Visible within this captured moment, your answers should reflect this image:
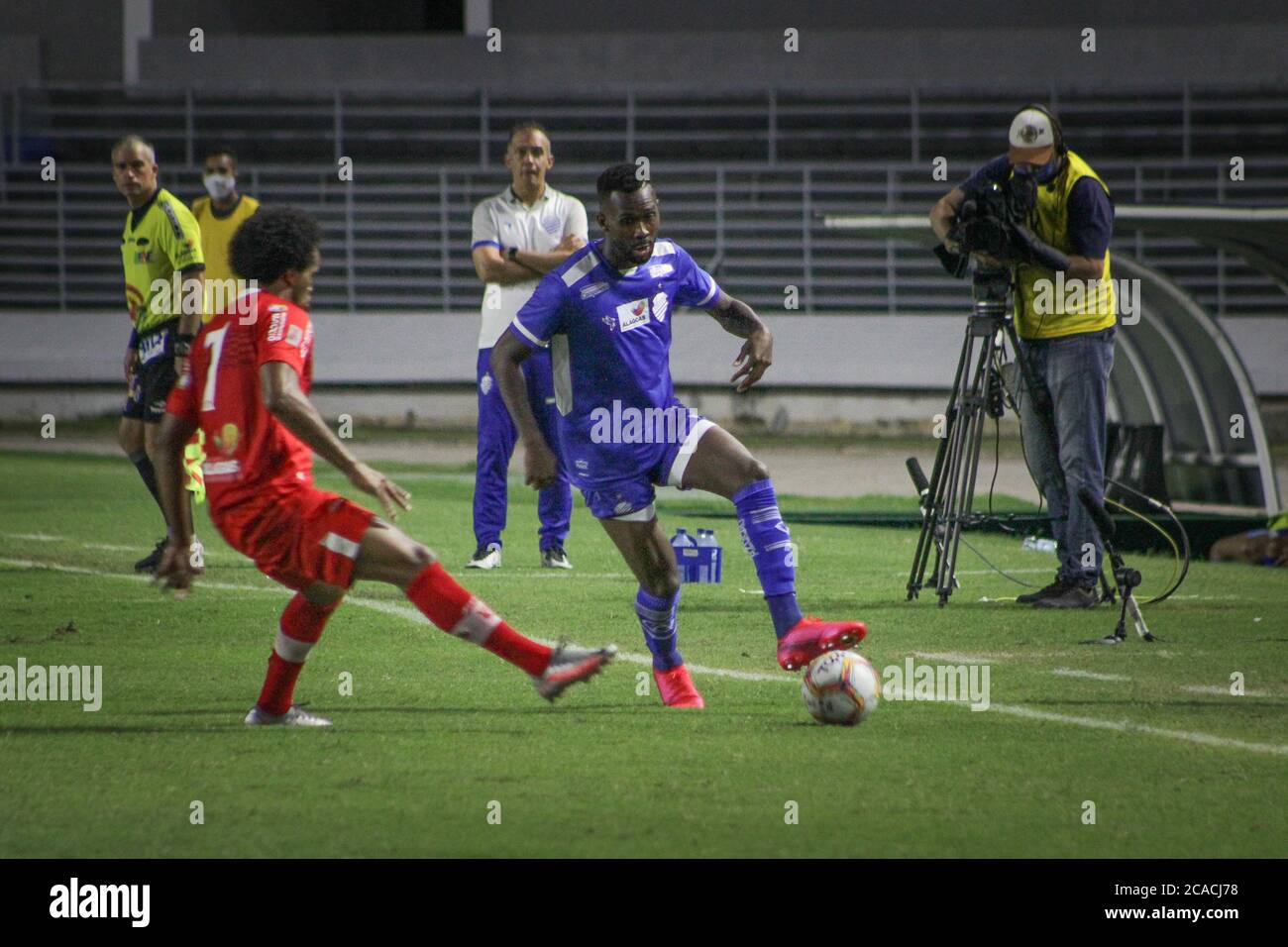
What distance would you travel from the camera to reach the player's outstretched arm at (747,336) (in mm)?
6789

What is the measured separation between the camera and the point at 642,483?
6406 millimetres

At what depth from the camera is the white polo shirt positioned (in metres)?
10.1

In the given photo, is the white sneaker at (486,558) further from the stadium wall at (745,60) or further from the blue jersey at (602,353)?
the stadium wall at (745,60)

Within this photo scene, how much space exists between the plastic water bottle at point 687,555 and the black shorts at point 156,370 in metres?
2.94

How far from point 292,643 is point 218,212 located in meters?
7.56

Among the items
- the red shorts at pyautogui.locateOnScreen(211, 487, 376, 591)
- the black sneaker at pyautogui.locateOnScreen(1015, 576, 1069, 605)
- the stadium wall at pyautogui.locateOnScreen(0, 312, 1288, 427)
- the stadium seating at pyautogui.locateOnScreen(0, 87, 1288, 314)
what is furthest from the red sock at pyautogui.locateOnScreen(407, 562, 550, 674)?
the stadium seating at pyautogui.locateOnScreen(0, 87, 1288, 314)

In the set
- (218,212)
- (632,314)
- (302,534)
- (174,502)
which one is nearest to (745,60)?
(218,212)

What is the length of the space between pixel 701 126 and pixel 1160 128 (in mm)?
6533

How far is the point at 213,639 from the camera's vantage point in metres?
7.71

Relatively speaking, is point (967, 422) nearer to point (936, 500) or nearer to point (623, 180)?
point (936, 500)

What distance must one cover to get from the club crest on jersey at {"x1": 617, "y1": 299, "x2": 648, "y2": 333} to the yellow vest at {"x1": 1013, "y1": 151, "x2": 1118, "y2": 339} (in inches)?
108

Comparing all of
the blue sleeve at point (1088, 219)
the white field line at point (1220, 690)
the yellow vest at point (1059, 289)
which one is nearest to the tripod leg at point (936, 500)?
the yellow vest at point (1059, 289)

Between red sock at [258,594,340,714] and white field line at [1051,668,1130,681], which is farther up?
red sock at [258,594,340,714]

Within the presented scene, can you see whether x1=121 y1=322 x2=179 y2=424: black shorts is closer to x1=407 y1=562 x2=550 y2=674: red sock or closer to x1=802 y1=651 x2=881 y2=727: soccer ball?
x1=407 y1=562 x2=550 y2=674: red sock
